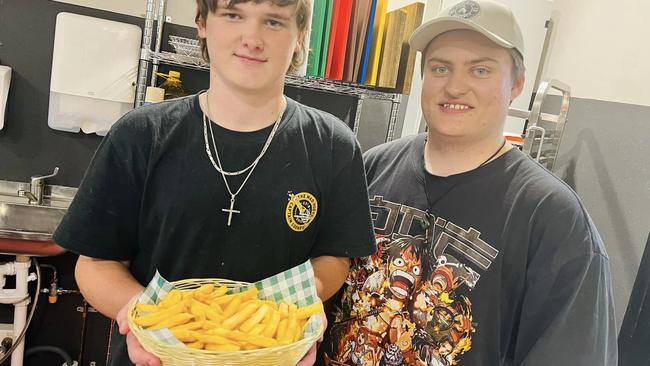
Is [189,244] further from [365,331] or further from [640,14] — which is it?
[640,14]

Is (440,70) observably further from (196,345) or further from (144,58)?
(144,58)

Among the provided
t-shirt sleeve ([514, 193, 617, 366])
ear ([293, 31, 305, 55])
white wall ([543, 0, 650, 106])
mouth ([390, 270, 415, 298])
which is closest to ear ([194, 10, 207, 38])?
ear ([293, 31, 305, 55])

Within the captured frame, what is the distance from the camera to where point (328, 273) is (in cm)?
119

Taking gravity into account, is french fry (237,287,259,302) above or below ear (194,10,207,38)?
below

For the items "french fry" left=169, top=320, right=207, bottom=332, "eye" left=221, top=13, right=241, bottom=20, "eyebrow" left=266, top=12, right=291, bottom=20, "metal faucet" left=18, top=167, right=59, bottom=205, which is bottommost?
"metal faucet" left=18, top=167, right=59, bottom=205

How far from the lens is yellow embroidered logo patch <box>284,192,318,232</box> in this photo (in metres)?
1.14

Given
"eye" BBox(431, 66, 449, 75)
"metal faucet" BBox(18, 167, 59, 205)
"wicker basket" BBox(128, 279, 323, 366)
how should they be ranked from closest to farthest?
"wicker basket" BBox(128, 279, 323, 366), "eye" BBox(431, 66, 449, 75), "metal faucet" BBox(18, 167, 59, 205)

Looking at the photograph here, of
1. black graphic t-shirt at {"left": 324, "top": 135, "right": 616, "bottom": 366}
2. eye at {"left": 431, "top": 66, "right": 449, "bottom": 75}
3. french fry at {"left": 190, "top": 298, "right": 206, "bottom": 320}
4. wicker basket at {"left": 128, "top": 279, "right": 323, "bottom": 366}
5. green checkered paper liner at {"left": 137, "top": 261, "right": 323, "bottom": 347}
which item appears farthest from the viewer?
eye at {"left": 431, "top": 66, "right": 449, "bottom": 75}

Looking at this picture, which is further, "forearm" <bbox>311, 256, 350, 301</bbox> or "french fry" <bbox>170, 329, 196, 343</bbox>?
"forearm" <bbox>311, 256, 350, 301</bbox>

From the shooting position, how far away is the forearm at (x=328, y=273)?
3.84 feet

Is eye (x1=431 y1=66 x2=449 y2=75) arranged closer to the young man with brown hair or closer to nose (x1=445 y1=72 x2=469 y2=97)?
nose (x1=445 y1=72 x2=469 y2=97)

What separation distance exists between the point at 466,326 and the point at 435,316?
0.08 m

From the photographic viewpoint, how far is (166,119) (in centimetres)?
111

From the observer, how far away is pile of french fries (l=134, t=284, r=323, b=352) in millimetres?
814
